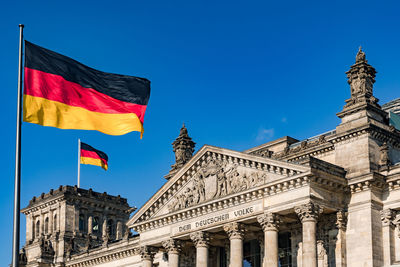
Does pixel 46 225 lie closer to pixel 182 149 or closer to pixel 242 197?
pixel 182 149

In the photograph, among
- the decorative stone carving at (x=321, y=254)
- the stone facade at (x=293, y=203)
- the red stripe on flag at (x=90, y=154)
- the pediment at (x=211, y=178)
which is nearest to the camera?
the stone facade at (x=293, y=203)

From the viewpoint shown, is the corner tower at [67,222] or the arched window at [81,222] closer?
the corner tower at [67,222]

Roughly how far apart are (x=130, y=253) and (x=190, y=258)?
1061 cm

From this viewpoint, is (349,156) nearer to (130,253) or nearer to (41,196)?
(130,253)

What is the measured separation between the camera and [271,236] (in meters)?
47.2

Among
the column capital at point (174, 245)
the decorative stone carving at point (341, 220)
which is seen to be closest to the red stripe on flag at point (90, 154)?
the column capital at point (174, 245)

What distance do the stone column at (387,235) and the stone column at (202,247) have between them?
41.0 ft

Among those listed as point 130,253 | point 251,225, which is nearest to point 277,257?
point 251,225

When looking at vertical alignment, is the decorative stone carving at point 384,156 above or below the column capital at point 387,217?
above

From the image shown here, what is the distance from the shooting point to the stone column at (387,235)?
1793 inches

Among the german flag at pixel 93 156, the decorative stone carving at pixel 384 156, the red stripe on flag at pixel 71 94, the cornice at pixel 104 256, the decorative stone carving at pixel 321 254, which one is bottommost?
the decorative stone carving at pixel 321 254

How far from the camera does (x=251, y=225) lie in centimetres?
5097

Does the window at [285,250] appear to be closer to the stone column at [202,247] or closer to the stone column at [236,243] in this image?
the stone column at [236,243]

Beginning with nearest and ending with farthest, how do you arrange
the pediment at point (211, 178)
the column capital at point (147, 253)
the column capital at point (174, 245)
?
the pediment at point (211, 178), the column capital at point (174, 245), the column capital at point (147, 253)
